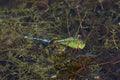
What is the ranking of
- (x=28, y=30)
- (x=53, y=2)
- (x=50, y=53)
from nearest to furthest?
(x=50, y=53)
(x=28, y=30)
(x=53, y=2)

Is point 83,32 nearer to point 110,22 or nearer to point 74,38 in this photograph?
point 74,38

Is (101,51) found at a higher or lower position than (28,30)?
lower

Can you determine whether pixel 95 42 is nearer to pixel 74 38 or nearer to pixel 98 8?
pixel 74 38

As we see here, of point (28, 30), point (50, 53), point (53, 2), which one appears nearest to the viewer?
point (50, 53)

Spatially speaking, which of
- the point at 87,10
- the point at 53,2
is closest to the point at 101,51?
the point at 87,10

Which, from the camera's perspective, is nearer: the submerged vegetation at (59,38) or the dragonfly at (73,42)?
the submerged vegetation at (59,38)

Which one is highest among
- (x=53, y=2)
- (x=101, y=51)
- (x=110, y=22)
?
(x=53, y=2)

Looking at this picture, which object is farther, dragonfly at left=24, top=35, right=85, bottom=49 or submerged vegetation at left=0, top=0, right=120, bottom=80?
dragonfly at left=24, top=35, right=85, bottom=49

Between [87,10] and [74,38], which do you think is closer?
[74,38]
